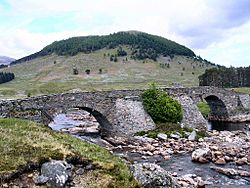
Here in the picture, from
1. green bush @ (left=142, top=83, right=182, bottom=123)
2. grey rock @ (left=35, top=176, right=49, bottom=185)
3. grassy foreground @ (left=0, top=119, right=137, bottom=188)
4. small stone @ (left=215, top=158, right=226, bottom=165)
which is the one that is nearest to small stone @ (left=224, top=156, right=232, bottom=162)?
small stone @ (left=215, top=158, right=226, bottom=165)

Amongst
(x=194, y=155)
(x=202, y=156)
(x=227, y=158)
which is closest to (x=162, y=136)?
(x=194, y=155)

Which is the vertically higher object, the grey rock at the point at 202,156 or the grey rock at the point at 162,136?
the grey rock at the point at 162,136

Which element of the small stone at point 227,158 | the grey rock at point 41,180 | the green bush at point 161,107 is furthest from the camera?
the green bush at point 161,107

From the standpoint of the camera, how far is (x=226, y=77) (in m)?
122

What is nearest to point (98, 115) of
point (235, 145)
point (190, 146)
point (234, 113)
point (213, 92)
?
point (190, 146)

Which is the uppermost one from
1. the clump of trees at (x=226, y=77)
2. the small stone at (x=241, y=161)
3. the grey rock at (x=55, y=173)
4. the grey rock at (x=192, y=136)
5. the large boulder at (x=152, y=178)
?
the clump of trees at (x=226, y=77)

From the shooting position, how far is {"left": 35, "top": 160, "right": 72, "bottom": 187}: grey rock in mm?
18906

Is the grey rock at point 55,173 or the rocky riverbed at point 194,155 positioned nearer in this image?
the grey rock at point 55,173

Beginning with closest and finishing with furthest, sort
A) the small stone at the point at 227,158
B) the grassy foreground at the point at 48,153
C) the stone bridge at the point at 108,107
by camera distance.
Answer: the grassy foreground at the point at 48,153 < the small stone at the point at 227,158 < the stone bridge at the point at 108,107

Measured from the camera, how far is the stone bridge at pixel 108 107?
40.6m

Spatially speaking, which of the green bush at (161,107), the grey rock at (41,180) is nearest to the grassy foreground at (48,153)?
the grey rock at (41,180)

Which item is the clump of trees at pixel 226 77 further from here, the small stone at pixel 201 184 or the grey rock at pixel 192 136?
the small stone at pixel 201 184

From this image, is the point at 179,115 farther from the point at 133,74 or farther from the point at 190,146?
the point at 133,74

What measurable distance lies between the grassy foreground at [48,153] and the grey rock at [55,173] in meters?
0.71
